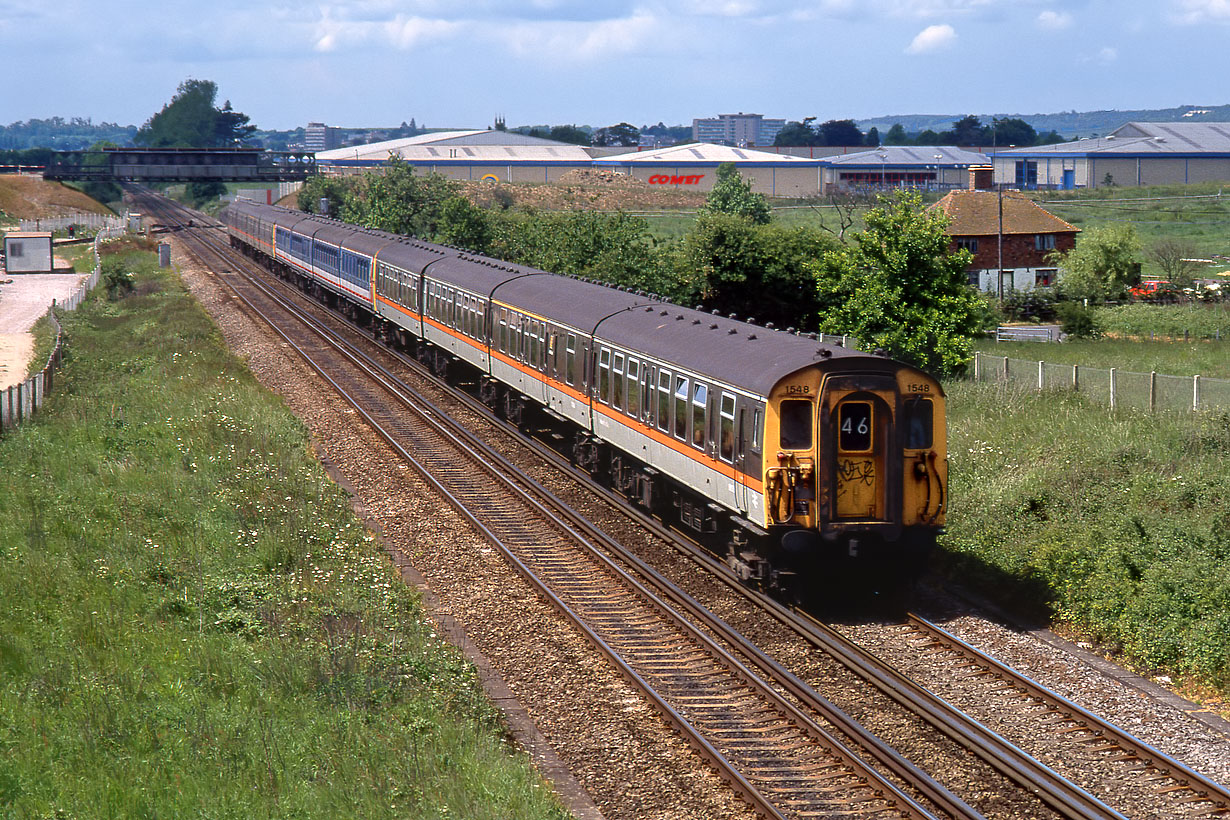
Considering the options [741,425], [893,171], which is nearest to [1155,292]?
[741,425]

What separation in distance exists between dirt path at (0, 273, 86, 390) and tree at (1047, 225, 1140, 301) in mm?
40734

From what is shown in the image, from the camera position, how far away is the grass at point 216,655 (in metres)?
10.4

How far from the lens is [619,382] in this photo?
2109 cm

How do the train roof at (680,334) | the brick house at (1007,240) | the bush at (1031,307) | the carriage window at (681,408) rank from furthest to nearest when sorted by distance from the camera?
the brick house at (1007,240) → the bush at (1031,307) → the carriage window at (681,408) → the train roof at (680,334)

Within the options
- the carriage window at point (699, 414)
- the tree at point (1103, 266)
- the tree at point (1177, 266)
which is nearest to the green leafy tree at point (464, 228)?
the tree at point (1103, 266)

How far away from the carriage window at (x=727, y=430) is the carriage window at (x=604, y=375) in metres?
4.91

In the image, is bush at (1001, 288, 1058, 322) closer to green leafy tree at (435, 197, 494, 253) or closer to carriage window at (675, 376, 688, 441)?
green leafy tree at (435, 197, 494, 253)

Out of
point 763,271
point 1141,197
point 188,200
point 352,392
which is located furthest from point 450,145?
point 352,392

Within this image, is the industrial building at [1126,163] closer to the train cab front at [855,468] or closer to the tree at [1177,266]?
the tree at [1177,266]

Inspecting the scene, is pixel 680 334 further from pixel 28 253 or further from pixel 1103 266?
pixel 28 253

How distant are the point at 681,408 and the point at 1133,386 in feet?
40.2

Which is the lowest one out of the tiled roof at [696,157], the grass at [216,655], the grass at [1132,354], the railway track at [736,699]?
the railway track at [736,699]

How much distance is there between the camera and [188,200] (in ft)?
547

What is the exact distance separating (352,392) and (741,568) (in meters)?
18.4
